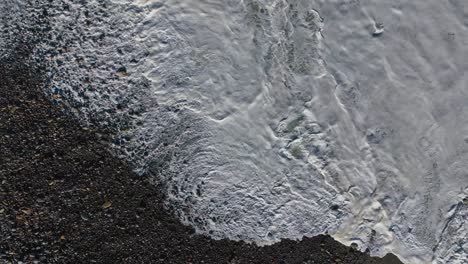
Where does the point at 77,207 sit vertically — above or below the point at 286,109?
below

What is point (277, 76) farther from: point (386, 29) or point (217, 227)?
point (217, 227)

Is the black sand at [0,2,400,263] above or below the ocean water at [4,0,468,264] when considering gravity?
below

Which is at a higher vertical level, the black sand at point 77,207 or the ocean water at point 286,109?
the ocean water at point 286,109

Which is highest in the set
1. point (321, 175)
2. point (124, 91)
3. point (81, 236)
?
point (124, 91)

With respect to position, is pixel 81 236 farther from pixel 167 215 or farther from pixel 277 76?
pixel 277 76

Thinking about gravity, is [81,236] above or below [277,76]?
below

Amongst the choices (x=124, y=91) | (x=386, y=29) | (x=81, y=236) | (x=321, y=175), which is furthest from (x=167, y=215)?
(x=386, y=29)

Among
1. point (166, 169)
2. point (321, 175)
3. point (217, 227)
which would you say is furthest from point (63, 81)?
point (321, 175)
